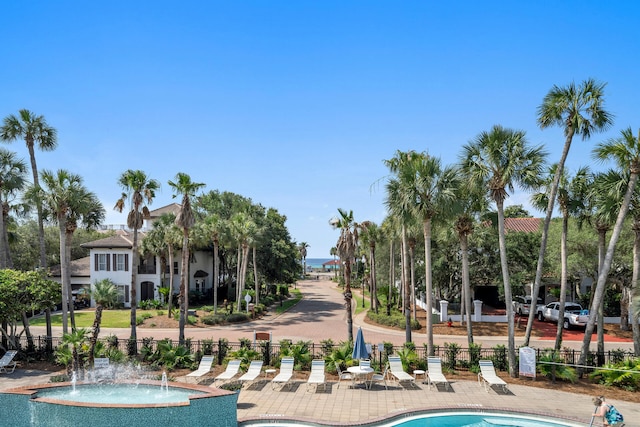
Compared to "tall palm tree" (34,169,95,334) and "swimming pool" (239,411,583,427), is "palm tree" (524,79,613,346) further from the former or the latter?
"tall palm tree" (34,169,95,334)

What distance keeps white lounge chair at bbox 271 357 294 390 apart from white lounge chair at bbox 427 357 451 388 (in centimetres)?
536

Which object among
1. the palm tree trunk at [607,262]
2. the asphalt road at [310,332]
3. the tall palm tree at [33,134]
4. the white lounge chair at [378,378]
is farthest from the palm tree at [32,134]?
the palm tree trunk at [607,262]

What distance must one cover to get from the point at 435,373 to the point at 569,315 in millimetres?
20796

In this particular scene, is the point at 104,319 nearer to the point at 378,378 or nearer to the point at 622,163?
the point at 378,378

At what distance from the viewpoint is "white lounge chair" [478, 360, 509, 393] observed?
17.1 m

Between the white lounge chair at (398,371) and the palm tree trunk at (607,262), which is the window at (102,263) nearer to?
the white lounge chair at (398,371)

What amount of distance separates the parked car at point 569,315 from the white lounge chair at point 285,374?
21.0 m

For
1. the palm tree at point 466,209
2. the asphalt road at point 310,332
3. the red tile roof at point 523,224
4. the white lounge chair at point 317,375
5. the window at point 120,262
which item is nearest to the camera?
the white lounge chair at point 317,375

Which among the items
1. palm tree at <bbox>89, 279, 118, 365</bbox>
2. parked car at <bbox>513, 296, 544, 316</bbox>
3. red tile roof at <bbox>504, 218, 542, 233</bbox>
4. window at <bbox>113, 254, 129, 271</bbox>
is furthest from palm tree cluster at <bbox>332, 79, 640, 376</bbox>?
window at <bbox>113, 254, 129, 271</bbox>

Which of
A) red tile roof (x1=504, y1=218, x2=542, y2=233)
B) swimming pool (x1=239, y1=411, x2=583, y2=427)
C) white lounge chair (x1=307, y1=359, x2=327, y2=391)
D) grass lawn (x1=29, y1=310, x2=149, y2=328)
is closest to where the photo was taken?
swimming pool (x1=239, y1=411, x2=583, y2=427)

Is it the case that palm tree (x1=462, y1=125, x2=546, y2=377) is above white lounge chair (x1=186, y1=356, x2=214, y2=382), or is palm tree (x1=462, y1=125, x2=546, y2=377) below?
above

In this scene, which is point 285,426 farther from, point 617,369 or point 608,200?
point 608,200

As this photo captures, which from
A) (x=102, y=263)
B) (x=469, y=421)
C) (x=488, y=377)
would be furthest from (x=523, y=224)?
(x=102, y=263)

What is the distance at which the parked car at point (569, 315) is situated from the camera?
3288 cm
